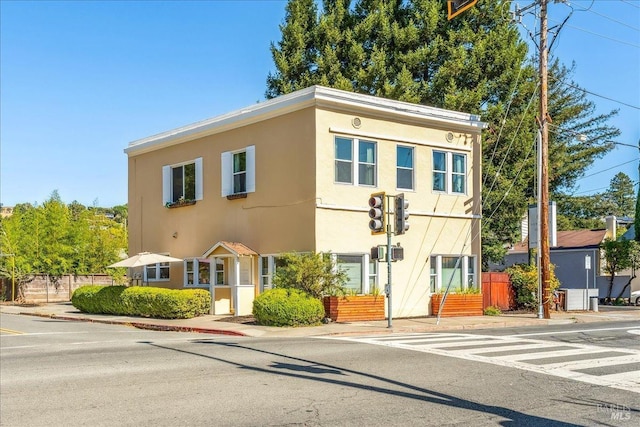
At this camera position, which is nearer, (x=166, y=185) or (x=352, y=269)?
(x=352, y=269)

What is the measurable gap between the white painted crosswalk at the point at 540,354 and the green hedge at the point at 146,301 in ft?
27.6

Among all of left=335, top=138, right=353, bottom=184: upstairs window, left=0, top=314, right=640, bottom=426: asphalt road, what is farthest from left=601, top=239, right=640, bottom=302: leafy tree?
left=0, top=314, right=640, bottom=426: asphalt road

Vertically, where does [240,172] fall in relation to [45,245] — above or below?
above

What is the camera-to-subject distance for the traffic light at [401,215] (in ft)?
61.1

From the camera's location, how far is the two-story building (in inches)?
893

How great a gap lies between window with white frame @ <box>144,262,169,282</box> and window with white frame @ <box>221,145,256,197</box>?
513 centimetres

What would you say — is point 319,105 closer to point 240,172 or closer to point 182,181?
point 240,172

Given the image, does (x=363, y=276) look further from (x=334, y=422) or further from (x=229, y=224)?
(x=334, y=422)

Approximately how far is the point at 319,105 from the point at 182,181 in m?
8.46

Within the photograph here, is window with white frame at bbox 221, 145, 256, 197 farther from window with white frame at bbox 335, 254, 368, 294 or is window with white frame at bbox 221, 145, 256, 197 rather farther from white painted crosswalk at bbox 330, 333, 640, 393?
white painted crosswalk at bbox 330, 333, 640, 393

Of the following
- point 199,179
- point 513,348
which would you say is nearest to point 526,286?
point 199,179

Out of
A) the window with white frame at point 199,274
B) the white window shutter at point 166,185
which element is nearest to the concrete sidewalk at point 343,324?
the window with white frame at point 199,274

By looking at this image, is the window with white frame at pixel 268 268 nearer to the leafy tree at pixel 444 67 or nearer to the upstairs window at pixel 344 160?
the upstairs window at pixel 344 160

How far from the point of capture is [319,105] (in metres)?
22.3
